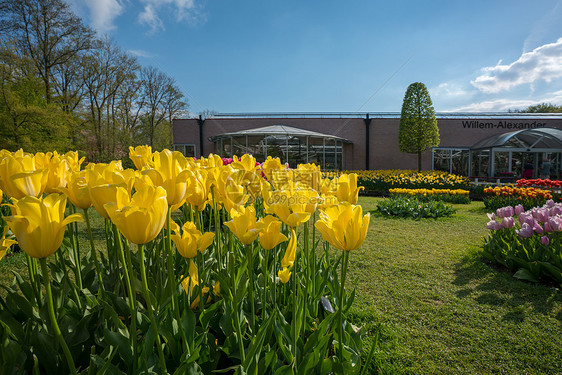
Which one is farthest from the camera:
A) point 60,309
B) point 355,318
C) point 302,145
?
point 302,145

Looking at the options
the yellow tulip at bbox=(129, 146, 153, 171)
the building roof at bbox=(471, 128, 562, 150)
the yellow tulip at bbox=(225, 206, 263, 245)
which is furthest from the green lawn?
the building roof at bbox=(471, 128, 562, 150)

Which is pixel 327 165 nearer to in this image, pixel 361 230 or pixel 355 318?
pixel 355 318

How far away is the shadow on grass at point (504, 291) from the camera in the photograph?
2.62 meters

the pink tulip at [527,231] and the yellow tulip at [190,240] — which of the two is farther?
the pink tulip at [527,231]

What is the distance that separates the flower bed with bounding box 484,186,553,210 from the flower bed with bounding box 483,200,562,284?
14.5 ft

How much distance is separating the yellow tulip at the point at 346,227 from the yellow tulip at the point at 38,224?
0.72m

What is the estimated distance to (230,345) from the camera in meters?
1.27

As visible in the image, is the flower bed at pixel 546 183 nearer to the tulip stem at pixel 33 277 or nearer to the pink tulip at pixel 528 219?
the pink tulip at pixel 528 219

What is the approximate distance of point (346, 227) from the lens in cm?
93

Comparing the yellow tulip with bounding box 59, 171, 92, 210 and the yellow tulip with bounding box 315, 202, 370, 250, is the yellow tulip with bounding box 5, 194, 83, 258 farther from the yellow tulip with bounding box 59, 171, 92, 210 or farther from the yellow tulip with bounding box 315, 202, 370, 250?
the yellow tulip with bounding box 315, 202, 370, 250

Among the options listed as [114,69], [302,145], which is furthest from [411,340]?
[114,69]

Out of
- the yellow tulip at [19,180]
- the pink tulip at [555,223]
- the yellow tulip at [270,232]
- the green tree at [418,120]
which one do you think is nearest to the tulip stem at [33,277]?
the yellow tulip at [19,180]

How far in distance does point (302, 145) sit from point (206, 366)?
1814 centimetres

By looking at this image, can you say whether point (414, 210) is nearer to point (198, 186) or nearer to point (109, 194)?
point (198, 186)
